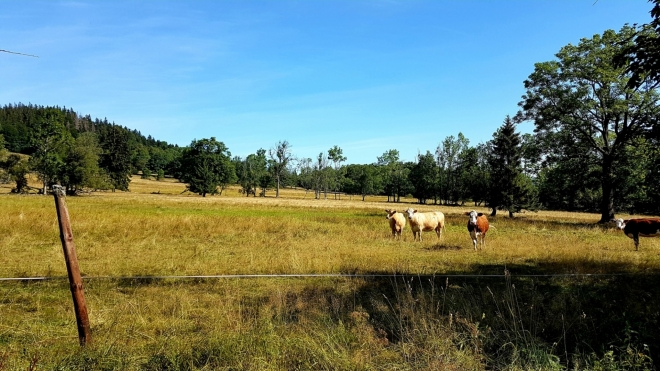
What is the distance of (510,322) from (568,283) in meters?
4.05

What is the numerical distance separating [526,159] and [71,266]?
3680cm

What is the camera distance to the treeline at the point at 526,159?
28016mm

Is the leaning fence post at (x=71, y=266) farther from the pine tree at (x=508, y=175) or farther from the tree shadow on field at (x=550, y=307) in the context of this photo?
the pine tree at (x=508, y=175)

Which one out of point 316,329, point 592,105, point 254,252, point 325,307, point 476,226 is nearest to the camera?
point 316,329

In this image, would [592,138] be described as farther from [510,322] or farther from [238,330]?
[238,330]

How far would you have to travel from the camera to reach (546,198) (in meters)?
82.1

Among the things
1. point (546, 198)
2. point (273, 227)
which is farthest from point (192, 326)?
point (546, 198)

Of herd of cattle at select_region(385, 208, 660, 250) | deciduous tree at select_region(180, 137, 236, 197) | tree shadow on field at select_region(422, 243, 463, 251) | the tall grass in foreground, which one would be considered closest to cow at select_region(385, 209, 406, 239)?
herd of cattle at select_region(385, 208, 660, 250)

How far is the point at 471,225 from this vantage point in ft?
52.1

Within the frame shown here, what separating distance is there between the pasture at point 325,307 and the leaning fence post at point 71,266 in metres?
0.29

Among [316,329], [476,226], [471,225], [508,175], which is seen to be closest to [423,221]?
[471,225]

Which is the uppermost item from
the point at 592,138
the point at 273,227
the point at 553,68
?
the point at 553,68

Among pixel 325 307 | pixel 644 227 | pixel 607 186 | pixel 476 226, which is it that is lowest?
pixel 325 307

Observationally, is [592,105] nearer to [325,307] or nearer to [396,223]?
[396,223]
